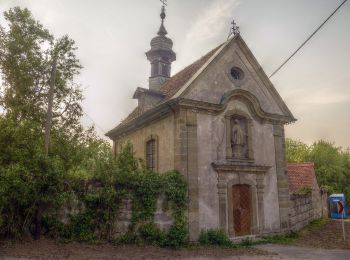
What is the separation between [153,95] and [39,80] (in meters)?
5.86

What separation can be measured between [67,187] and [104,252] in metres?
2.63

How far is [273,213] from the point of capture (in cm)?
1464

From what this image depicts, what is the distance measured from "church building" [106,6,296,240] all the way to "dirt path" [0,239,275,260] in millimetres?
1538

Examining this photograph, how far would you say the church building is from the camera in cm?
1277

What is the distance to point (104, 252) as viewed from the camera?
983cm

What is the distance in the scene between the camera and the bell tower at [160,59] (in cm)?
2122

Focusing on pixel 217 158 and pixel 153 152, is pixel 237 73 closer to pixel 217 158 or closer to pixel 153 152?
pixel 217 158

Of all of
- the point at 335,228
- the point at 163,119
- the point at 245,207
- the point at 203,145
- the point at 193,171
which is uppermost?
the point at 163,119

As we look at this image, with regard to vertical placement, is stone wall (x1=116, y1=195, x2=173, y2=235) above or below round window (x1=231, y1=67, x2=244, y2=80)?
below

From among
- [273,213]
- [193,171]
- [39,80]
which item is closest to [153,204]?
[193,171]

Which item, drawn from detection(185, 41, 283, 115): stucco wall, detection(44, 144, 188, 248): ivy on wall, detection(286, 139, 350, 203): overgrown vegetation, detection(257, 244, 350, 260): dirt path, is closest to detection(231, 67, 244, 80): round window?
detection(185, 41, 283, 115): stucco wall

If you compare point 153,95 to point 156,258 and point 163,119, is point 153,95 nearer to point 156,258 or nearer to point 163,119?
point 163,119

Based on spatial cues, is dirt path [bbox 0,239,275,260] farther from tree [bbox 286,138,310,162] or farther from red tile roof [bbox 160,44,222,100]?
tree [bbox 286,138,310,162]

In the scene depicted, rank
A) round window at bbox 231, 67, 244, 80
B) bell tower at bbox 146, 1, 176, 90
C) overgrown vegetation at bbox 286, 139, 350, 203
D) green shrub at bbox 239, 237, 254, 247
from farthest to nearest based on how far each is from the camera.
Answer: overgrown vegetation at bbox 286, 139, 350, 203
bell tower at bbox 146, 1, 176, 90
round window at bbox 231, 67, 244, 80
green shrub at bbox 239, 237, 254, 247
